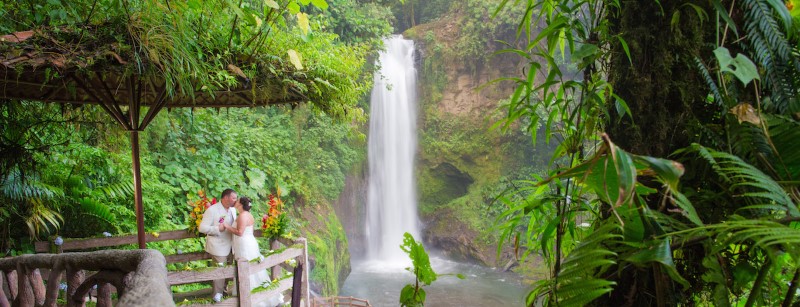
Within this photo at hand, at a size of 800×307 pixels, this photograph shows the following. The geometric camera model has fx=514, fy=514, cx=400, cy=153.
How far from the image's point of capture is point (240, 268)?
13.7 feet

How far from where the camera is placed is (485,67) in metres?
16.3

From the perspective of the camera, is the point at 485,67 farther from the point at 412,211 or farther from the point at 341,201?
the point at 341,201

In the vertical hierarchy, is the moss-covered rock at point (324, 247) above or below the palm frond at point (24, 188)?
below

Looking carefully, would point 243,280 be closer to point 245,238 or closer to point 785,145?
point 245,238

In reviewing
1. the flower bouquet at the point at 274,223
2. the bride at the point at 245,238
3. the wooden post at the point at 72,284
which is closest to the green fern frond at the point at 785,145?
the wooden post at the point at 72,284

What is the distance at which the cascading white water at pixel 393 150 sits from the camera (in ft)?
51.6

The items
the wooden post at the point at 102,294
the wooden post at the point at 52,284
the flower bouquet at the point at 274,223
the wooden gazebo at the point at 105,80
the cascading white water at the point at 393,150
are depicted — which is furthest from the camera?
the cascading white water at the point at 393,150

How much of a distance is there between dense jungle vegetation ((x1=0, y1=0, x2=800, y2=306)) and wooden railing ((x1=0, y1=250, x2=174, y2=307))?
Answer: 936 millimetres

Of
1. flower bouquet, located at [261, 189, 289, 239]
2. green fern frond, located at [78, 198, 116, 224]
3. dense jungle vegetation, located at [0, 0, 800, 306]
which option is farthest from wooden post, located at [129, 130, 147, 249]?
green fern frond, located at [78, 198, 116, 224]

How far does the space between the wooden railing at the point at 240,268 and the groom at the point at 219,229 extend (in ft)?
0.58

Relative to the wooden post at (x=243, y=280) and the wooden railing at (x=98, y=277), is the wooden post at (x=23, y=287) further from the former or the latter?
the wooden post at (x=243, y=280)

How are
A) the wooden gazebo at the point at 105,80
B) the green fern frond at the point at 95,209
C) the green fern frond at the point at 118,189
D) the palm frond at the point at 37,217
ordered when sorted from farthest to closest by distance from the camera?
the green fern frond at the point at 118,189 < the green fern frond at the point at 95,209 < the palm frond at the point at 37,217 < the wooden gazebo at the point at 105,80

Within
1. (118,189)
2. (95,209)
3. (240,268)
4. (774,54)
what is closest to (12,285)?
(240,268)

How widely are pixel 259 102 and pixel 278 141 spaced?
251 inches
